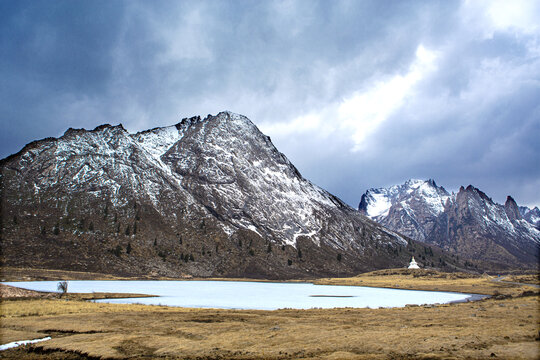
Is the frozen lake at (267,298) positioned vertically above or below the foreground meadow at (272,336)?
below

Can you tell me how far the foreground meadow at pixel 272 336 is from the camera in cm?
2288

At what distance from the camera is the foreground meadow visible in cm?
2288

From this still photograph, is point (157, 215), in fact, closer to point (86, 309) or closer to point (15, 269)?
point (15, 269)

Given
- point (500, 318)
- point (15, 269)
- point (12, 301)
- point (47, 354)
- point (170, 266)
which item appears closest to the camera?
point (47, 354)

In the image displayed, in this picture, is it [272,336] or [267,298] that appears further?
[267,298]

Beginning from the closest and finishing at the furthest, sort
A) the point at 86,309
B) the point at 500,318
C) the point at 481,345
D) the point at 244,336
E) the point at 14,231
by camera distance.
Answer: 1. the point at 481,345
2. the point at 244,336
3. the point at 500,318
4. the point at 86,309
5. the point at 14,231

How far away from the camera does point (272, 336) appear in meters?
28.9

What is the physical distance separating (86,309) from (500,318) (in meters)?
47.3

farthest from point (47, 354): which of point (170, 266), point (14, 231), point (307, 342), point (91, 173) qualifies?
point (91, 173)

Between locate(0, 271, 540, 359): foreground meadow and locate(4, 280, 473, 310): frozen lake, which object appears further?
locate(4, 280, 473, 310): frozen lake

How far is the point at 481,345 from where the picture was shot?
22.7 metres

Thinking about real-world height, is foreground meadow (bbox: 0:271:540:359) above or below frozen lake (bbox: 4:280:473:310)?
above

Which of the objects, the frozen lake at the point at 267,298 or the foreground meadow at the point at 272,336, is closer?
the foreground meadow at the point at 272,336

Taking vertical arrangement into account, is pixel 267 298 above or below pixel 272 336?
below
